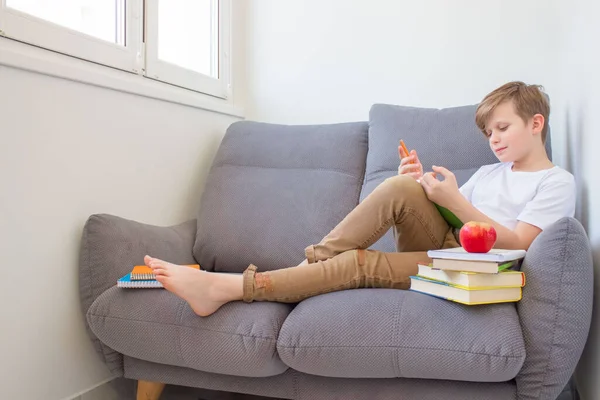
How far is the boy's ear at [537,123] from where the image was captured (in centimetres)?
170

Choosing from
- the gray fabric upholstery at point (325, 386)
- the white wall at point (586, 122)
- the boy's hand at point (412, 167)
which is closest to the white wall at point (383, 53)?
the white wall at point (586, 122)

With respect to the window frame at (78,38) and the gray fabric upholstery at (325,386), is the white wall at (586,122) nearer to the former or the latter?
the gray fabric upholstery at (325,386)

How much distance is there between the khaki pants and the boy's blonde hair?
35 cm

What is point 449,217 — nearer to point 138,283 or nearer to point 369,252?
point 369,252

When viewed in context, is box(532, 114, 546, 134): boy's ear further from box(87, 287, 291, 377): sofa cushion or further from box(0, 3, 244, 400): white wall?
box(0, 3, 244, 400): white wall

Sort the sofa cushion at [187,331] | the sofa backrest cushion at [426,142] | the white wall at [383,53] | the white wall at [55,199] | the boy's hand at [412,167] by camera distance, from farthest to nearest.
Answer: the white wall at [383,53]
the sofa backrest cushion at [426,142]
the boy's hand at [412,167]
the white wall at [55,199]
the sofa cushion at [187,331]

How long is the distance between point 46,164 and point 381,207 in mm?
948

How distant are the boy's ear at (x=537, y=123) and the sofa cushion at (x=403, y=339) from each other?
2.12 ft

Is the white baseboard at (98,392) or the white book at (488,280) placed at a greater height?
the white book at (488,280)

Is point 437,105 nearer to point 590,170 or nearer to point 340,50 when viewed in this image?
point 340,50

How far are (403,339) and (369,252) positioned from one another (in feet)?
1.06

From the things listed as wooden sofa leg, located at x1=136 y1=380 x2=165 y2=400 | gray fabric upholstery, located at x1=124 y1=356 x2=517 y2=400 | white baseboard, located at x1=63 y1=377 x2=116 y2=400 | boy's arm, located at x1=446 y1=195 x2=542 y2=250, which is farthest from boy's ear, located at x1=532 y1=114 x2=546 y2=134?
white baseboard, located at x1=63 y1=377 x2=116 y2=400

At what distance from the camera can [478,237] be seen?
1310 mm

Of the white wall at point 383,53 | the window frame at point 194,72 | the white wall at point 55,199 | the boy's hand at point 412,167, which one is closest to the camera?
the white wall at point 55,199
